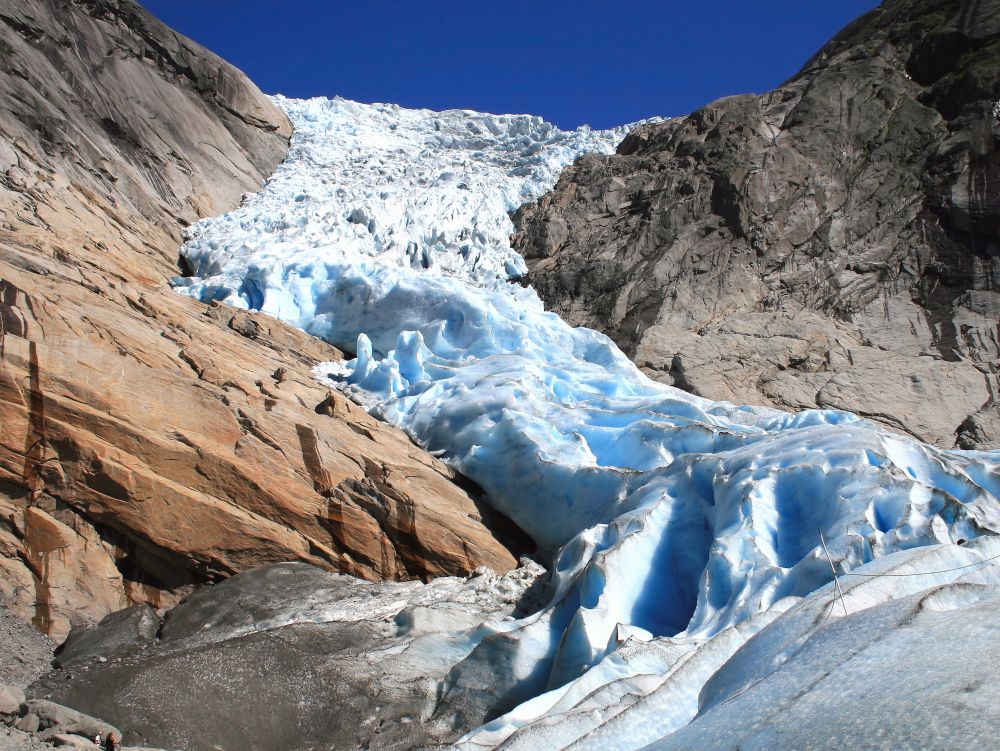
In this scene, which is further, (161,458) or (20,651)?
(161,458)

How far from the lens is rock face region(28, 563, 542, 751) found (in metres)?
4.50

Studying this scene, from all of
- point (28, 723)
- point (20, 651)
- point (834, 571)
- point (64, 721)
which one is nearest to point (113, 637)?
point (20, 651)

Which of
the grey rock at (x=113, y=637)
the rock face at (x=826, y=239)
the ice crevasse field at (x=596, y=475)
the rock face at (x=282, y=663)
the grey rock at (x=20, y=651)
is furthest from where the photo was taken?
the rock face at (x=826, y=239)

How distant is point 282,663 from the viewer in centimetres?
498

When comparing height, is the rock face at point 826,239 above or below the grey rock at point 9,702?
above

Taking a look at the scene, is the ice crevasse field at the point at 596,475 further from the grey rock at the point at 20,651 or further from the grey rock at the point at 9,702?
the grey rock at the point at 20,651

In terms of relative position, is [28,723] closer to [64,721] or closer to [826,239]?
[64,721]

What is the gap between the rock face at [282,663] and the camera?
14.8ft

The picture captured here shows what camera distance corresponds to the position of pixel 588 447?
799cm

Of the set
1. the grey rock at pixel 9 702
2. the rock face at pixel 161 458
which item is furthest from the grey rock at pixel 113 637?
the grey rock at pixel 9 702

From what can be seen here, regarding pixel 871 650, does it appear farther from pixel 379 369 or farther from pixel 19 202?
pixel 19 202

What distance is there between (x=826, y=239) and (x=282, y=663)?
37.0 ft

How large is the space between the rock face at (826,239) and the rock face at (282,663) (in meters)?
6.34

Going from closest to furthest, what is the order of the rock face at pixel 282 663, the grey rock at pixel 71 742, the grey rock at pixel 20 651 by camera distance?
the grey rock at pixel 71 742, the rock face at pixel 282 663, the grey rock at pixel 20 651
